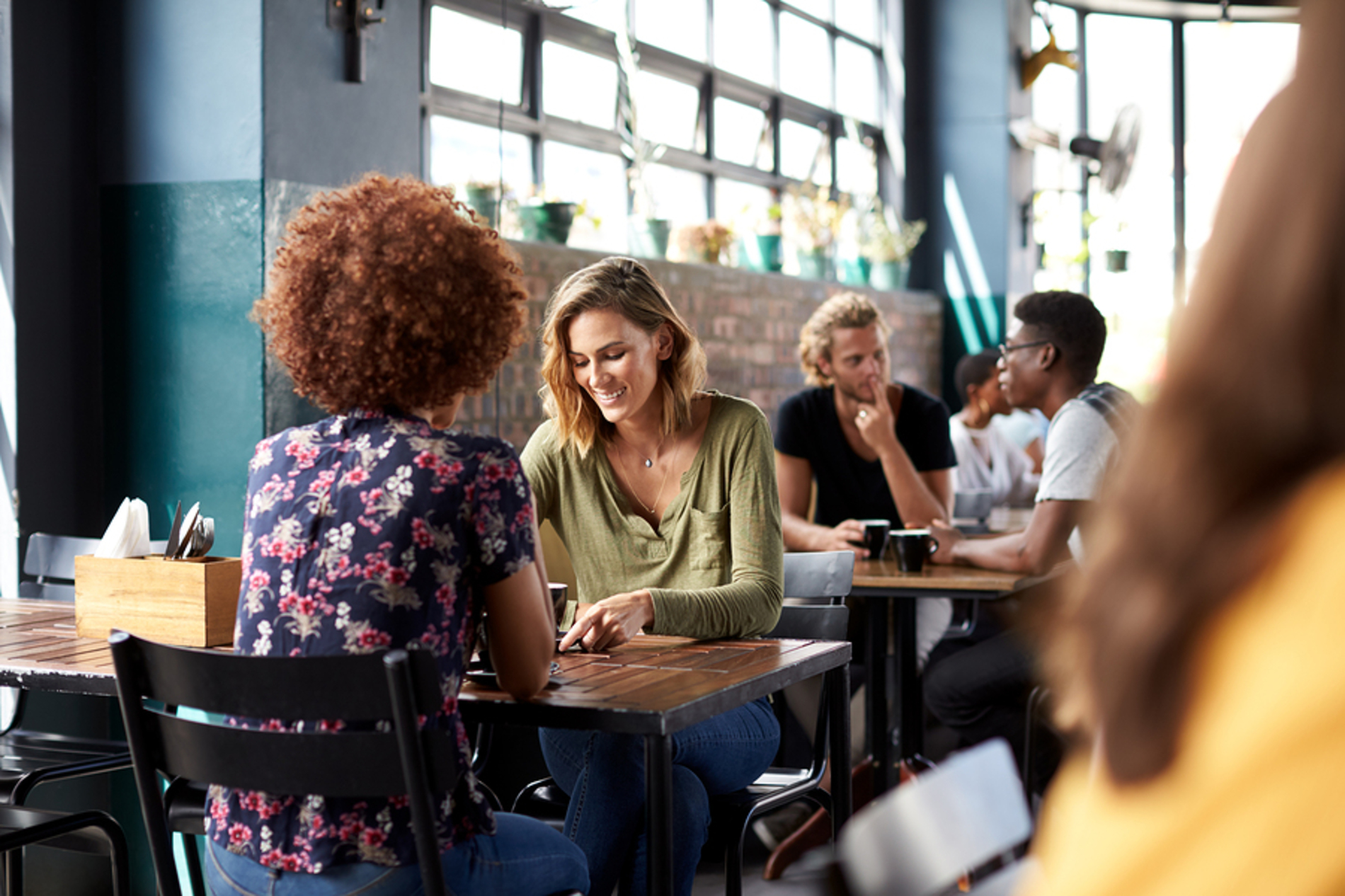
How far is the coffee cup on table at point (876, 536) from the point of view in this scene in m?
3.22

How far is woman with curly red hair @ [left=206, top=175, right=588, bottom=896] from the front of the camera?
146cm

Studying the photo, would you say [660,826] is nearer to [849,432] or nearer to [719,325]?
[849,432]

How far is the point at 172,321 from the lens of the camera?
3051 millimetres

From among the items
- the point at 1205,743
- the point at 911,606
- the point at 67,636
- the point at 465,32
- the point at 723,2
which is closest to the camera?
the point at 1205,743

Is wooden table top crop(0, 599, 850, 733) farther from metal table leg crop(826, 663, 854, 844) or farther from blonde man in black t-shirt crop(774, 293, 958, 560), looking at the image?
blonde man in black t-shirt crop(774, 293, 958, 560)

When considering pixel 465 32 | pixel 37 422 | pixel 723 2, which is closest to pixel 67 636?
pixel 37 422

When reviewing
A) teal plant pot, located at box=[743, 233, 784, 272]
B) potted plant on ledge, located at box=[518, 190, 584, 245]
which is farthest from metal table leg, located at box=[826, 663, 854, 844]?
teal plant pot, located at box=[743, 233, 784, 272]

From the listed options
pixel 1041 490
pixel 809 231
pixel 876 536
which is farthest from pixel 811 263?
pixel 1041 490

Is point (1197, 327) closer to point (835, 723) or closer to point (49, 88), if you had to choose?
point (835, 723)

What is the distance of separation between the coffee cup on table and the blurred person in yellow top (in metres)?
2.69

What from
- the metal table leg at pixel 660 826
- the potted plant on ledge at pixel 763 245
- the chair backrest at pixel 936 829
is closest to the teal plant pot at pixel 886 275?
the potted plant on ledge at pixel 763 245

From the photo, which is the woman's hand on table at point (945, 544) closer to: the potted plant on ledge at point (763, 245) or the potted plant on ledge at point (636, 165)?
the potted plant on ledge at point (636, 165)

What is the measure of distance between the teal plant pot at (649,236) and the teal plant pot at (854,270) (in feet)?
7.07

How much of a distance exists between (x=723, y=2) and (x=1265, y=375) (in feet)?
21.7
